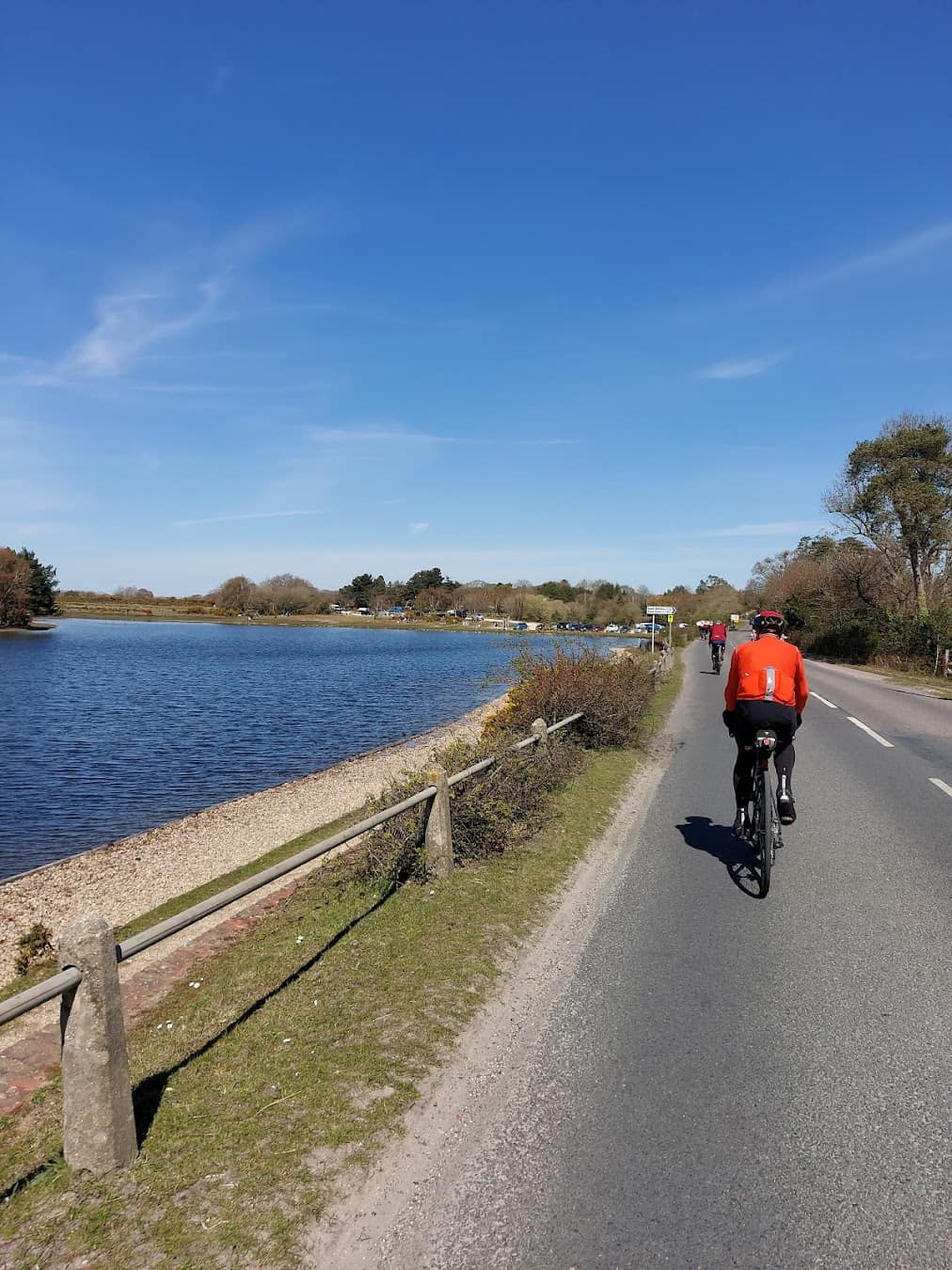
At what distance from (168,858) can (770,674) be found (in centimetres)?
913

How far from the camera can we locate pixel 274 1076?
3.87 meters

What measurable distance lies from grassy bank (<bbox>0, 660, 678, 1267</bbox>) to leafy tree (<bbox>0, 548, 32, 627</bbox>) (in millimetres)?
103271

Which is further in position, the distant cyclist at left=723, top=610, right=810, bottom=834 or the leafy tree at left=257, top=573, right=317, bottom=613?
the leafy tree at left=257, top=573, right=317, bottom=613

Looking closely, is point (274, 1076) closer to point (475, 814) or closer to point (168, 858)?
point (475, 814)

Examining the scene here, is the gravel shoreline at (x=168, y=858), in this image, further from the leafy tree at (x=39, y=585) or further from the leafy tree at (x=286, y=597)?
the leafy tree at (x=286, y=597)

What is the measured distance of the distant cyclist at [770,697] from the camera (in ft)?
21.7

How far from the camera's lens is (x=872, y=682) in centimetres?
2894

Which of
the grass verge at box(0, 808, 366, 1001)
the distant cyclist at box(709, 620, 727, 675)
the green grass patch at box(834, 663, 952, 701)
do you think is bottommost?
the grass verge at box(0, 808, 366, 1001)

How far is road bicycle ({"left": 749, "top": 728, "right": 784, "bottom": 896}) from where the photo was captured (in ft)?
21.0

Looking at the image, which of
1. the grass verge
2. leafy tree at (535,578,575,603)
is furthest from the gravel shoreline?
leafy tree at (535,578,575,603)

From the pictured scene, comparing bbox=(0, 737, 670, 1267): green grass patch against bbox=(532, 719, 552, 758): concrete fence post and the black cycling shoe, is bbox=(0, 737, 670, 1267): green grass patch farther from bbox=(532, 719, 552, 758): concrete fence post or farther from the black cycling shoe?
bbox=(532, 719, 552, 758): concrete fence post

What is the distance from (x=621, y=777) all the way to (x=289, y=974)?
23.5ft

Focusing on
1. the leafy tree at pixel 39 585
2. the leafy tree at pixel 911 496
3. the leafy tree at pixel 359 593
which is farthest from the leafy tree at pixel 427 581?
the leafy tree at pixel 911 496

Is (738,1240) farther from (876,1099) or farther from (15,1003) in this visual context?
(15,1003)
